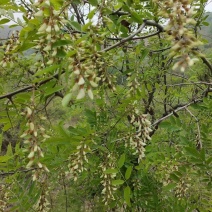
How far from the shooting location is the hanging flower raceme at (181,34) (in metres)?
0.58

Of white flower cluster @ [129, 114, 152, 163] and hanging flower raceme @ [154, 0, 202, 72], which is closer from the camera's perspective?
hanging flower raceme @ [154, 0, 202, 72]

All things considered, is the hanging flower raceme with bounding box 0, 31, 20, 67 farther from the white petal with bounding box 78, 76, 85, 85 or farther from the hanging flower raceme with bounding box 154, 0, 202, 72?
the hanging flower raceme with bounding box 154, 0, 202, 72

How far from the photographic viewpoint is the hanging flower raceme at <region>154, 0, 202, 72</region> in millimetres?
582

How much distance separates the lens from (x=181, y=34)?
58 cm

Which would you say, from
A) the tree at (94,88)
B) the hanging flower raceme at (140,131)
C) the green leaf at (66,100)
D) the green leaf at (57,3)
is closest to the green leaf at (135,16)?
the tree at (94,88)

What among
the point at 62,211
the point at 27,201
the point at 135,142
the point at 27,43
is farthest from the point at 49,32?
the point at 62,211

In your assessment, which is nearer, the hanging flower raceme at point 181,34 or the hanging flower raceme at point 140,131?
the hanging flower raceme at point 181,34

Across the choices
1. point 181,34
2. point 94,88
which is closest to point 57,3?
point 181,34

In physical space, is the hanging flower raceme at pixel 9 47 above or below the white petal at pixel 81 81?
below

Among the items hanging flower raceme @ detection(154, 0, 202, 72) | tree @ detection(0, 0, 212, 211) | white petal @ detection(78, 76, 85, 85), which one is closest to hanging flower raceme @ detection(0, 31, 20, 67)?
tree @ detection(0, 0, 212, 211)

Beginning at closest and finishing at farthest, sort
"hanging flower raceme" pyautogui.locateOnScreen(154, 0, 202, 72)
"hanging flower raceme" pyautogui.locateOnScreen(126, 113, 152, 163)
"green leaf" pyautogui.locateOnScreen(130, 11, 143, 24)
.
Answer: "hanging flower raceme" pyautogui.locateOnScreen(154, 0, 202, 72) < "green leaf" pyautogui.locateOnScreen(130, 11, 143, 24) < "hanging flower raceme" pyautogui.locateOnScreen(126, 113, 152, 163)

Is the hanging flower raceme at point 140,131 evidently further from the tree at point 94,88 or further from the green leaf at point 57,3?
the green leaf at point 57,3

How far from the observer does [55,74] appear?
0.89 meters

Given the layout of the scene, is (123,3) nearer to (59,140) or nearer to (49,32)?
(49,32)
